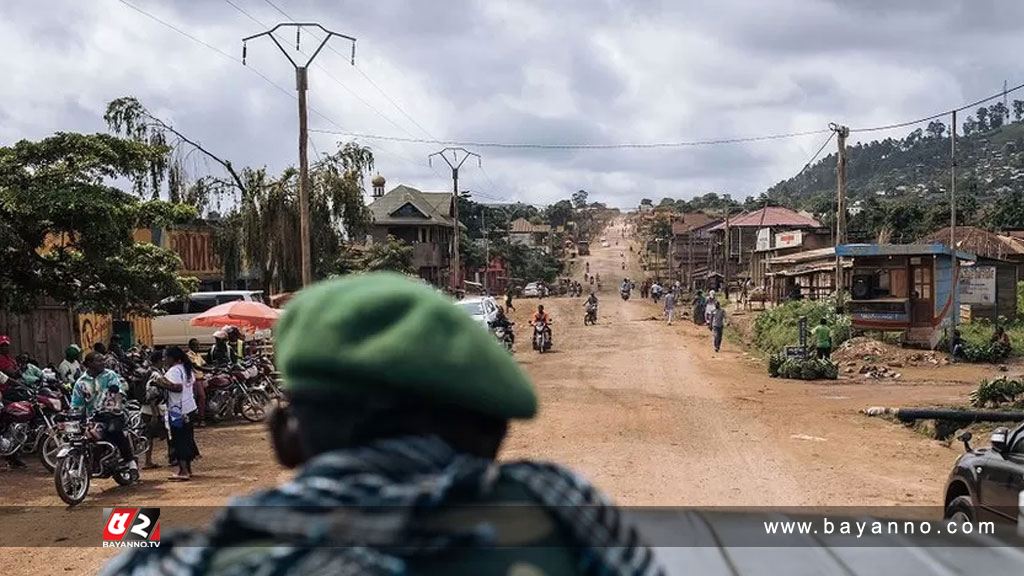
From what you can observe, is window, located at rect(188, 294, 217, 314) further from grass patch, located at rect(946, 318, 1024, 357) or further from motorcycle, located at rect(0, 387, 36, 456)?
grass patch, located at rect(946, 318, 1024, 357)

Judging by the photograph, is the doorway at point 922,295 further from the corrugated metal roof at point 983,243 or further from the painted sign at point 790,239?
the painted sign at point 790,239

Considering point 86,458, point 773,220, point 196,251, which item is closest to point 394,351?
point 86,458

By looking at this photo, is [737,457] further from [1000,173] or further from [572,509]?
[1000,173]

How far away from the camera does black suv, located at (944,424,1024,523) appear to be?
6.32 meters

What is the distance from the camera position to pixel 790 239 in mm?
49812

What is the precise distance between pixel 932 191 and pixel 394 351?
140700mm

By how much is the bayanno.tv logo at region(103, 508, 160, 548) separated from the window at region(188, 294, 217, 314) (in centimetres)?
1825

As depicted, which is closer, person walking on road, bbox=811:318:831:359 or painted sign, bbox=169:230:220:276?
person walking on road, bbox=811:318:831:359

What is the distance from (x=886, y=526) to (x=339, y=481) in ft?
6.09

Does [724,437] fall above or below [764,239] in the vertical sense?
below

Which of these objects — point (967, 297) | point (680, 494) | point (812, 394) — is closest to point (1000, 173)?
point (967, 297)

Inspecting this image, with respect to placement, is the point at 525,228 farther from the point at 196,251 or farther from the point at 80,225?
the point at 80,225

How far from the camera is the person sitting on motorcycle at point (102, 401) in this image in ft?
33.9

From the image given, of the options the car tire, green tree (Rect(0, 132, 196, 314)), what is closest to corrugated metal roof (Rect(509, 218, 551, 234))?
green tree (Rect(0, 132, 196, 314))
